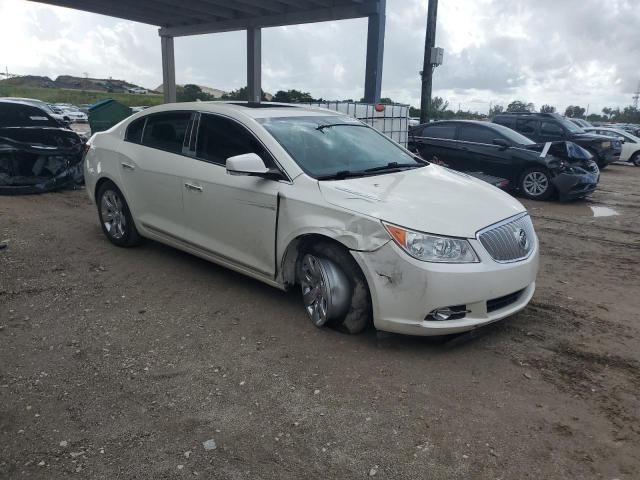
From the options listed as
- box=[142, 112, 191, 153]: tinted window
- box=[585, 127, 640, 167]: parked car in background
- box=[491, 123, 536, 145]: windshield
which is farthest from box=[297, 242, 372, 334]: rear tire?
box=[585, 127, 640, 167]: parked car in background

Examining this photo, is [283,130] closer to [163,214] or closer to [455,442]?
[163,214]

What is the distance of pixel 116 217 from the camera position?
18.9ft

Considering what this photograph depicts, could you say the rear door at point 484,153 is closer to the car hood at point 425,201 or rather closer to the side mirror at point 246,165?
the car hood at point 425,201

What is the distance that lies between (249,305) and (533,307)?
7.82 feet

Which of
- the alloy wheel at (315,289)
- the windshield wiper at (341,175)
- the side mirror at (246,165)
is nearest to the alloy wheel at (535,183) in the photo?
the windshield wiper at (341,175)

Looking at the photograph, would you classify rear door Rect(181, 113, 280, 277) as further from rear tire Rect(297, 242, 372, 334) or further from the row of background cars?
the row of background cars

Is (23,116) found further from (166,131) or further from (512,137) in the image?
(512,137)

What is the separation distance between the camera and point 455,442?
2682 millimetres

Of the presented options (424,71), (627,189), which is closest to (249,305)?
(627,189)

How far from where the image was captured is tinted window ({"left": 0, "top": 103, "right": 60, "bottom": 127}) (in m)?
8.81

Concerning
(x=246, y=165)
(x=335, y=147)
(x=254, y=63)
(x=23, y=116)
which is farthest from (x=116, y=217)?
(x=254, y=63)

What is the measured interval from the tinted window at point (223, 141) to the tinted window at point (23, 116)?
232 inches

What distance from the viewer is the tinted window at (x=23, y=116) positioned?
347 inches

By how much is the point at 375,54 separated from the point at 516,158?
4.74m
